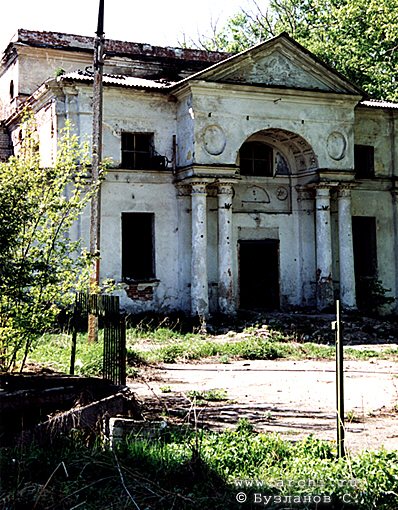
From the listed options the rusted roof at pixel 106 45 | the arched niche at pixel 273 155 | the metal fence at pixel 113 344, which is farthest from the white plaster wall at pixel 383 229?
the metal fence at pixel 113 344

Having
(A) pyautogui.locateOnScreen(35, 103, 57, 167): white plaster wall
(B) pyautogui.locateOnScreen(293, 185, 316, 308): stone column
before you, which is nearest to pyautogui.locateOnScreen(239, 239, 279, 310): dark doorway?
(B) pyautogui.locateOnScreen(293, 185, 316, 308): stone column

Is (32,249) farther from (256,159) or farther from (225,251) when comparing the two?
(256,159)

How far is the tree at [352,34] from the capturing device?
26500 mm

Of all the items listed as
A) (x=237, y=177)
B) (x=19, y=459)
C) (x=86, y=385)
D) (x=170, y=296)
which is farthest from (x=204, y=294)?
(x=19, y=459)

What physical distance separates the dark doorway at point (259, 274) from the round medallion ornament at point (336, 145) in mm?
3188

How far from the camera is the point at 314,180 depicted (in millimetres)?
21328

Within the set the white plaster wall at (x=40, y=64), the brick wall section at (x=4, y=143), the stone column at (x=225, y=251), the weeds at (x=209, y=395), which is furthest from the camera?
the brick wall section at (x=4, y=143)

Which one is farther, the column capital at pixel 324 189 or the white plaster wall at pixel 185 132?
the column capital at pixel 324 189

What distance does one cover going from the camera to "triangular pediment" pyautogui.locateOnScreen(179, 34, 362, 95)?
20219 millimetres

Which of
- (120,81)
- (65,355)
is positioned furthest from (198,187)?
(65,355)

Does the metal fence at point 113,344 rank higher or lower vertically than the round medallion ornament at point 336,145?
lower

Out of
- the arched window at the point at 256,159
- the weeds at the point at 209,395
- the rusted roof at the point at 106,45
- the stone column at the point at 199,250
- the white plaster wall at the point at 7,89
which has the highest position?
the rusted roof at the point at 106,45

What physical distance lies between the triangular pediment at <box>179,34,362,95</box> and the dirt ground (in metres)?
9.29

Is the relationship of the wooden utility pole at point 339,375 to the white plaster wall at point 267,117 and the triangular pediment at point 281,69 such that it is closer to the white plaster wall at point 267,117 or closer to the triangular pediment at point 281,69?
the white plaster wall at point 267,117
